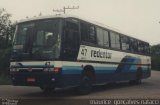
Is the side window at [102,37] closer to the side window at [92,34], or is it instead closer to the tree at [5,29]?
the side window at [92,34]

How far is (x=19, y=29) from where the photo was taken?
16422 mm

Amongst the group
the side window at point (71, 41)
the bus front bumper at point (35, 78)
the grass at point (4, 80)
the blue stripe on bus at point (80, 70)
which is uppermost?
the side window at point (71, 41)

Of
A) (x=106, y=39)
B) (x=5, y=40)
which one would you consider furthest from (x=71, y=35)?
(x=5, y=40)

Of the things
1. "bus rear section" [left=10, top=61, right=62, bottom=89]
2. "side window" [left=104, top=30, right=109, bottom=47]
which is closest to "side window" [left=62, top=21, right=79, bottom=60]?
"bus rear section" [left=10, top=61, right=62, bottom=89]

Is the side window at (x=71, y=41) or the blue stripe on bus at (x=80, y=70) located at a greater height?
the side window at (x=71, y=41)

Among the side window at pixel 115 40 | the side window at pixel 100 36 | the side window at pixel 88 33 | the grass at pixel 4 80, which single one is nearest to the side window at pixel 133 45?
the side window at pixel 115 40

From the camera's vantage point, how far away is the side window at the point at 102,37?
18.7m

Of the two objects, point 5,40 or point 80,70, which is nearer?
point 80,70

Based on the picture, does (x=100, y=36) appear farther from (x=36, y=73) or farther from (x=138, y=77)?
(x=138, y=77)

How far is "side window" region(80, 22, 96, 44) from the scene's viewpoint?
55.6 feet

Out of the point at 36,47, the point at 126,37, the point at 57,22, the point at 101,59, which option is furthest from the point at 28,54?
the point at 126,37

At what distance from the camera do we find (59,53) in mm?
14883

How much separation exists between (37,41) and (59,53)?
3.85 ft

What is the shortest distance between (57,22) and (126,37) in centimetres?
891
